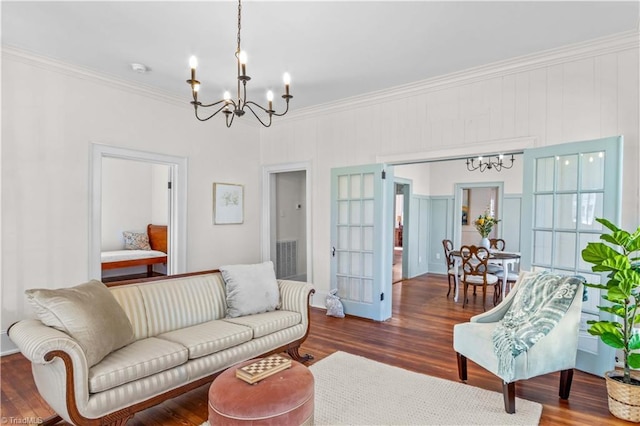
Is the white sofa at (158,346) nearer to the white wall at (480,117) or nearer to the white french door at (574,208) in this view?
the white wall at (480,117)

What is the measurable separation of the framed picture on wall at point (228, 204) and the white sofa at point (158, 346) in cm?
200

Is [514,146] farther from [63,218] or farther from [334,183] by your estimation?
[63,218]

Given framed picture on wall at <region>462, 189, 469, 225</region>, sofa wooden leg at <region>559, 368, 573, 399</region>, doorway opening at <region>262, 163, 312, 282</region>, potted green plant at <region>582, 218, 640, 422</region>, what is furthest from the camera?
framed picture on wall at <region>462, 189, 469, 225</region>

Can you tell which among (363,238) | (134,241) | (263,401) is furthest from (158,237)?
(263,401)

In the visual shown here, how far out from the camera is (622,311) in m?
2.44

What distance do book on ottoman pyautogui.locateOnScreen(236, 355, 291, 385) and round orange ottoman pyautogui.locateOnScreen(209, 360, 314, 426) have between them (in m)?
0.02

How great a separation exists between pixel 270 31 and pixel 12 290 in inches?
137

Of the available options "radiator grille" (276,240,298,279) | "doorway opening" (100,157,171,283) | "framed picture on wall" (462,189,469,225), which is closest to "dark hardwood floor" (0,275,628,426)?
"radiator grille" (276,240,298,279)

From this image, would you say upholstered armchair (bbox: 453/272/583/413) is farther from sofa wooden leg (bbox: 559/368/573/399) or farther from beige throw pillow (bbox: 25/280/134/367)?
beige throw pillow (bbox: 25/280/134/367)

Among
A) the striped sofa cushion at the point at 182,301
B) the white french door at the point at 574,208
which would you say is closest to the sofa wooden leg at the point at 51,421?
the striped sofa cushion at the point at 182,301

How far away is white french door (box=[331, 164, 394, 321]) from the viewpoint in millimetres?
4605

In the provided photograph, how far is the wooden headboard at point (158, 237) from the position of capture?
7071 mm

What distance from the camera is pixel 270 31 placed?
120 inches

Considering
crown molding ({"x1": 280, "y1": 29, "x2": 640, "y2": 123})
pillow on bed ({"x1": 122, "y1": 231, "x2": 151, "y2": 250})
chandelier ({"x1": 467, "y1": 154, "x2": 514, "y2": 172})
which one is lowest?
pillow on bed ({"x1": 122, "y1": 231, "x2": 151, "y2": 250})
